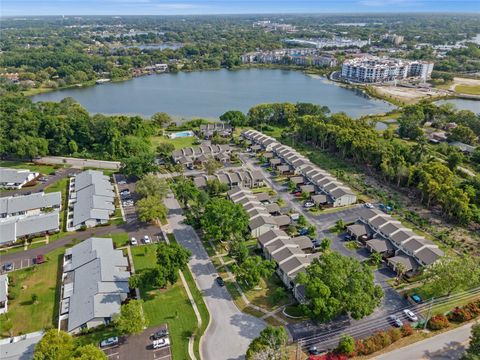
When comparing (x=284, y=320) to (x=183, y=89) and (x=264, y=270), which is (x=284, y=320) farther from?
(x=183, y=89)

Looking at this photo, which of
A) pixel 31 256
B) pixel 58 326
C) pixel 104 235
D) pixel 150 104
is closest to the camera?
pixel 58 326

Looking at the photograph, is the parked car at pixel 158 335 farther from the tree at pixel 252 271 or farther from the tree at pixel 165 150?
the tree at pixel 165 150

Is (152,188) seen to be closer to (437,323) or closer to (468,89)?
(437,323)

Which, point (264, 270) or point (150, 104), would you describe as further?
point (150, 104)

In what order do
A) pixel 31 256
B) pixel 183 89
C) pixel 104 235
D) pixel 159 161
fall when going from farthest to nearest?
pixel 183 89, pixel 159 161, pixel 104 235, pixel 31 256

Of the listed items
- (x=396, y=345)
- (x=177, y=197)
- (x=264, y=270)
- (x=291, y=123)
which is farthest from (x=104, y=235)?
(x=291, y=123)

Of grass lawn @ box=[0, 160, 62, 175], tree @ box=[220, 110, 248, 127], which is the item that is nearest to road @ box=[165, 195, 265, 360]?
grass lawn @ box=[0, 160, 62, 175]
